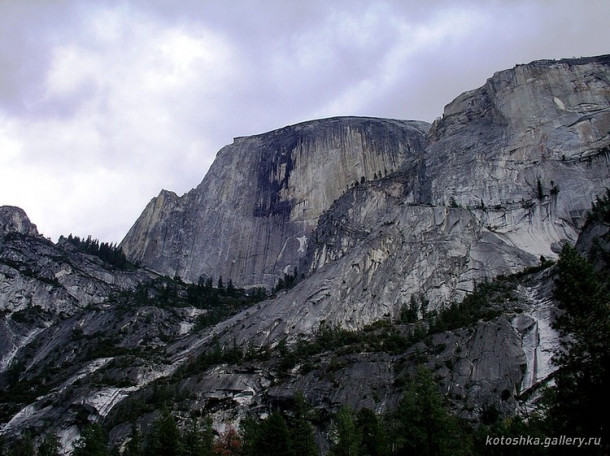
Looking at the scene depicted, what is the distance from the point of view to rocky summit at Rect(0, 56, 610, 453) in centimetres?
7312

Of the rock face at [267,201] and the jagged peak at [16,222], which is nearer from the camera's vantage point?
the rock face at [267,201]

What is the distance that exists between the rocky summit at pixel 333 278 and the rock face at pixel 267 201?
559mm

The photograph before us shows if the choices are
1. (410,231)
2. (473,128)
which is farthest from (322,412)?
(473,128)

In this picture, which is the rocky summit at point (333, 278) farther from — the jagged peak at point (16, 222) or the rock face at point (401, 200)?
the jagged peak at point (16, 222)

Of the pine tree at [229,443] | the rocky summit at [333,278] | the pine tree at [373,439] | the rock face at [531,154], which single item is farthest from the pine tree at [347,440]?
the rock face at [531,154]

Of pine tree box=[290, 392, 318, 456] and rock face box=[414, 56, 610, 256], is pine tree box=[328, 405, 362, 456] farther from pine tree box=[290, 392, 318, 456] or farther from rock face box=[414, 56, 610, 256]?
rock face box=[414, 56, 610, 256]

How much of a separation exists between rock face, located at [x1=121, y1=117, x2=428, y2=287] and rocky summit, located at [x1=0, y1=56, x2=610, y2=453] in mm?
559

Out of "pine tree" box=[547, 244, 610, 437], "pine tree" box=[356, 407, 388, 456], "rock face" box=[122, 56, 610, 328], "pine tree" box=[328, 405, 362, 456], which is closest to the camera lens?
"pine tree" box=[547, 244, 610, 437]

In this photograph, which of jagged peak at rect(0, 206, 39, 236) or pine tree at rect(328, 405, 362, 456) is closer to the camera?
pine tree at rect(328, 405, 362, 456)

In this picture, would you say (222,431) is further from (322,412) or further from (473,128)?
(473,128)

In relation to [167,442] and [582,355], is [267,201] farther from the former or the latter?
[582,355]

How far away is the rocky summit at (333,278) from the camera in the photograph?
240 ft

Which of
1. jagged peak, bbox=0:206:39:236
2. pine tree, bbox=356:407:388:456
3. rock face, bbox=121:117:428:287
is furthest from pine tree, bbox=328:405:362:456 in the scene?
jagged peak, bbox=0:206:39:236

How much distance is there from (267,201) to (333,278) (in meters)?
64.7
